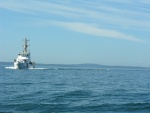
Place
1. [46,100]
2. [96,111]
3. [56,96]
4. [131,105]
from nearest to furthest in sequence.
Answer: [96,111] → [131,105] → [46,100] → [56,96]

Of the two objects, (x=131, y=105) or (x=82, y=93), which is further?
(x=82, y=93)

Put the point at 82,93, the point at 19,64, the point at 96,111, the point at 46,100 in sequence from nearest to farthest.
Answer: the point at 96,111, the point at 46,100, the point at 82,93, the point at 19,64

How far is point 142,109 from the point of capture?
1309 inches

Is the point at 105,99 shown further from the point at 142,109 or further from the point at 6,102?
the point at 6,102

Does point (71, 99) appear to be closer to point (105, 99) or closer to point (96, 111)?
point (105, 99)

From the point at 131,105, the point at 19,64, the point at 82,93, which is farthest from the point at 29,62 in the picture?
the point at 131,105

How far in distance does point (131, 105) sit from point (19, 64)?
403 ft

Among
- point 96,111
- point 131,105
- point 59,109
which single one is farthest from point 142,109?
point 59,109

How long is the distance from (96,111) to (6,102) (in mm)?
8888

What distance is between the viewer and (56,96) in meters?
40.8

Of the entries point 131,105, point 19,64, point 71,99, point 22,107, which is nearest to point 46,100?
point 71,99

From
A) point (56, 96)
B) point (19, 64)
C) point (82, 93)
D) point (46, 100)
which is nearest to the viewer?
point (46, 100)

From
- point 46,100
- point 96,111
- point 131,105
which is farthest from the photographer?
point 46,100

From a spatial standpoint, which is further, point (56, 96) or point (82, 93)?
point (82, 93)
